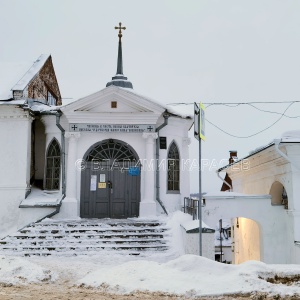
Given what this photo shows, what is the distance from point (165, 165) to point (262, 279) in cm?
909

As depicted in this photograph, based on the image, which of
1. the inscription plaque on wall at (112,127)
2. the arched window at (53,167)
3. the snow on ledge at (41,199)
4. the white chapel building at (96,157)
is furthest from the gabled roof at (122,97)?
the snow on ledge at (41,199)

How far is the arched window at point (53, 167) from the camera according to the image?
619 inches

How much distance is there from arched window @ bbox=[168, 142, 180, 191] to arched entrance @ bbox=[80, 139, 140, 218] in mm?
1314

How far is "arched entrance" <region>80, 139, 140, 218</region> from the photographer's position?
595 inches

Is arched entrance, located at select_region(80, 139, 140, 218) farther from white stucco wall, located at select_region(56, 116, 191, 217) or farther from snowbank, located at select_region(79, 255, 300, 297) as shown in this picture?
snowbank, located at select_region(79, 255, 300, 297)

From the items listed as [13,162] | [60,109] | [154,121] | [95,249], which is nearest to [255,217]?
[154,121]

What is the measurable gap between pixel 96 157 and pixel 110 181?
1030mm

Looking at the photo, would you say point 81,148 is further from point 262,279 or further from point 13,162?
point 262,279

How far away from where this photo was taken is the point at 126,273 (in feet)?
24.6

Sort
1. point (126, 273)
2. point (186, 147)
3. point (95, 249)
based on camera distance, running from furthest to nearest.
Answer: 1. point (186, 147)
2. point (95, 249)
3. point (126, 273)

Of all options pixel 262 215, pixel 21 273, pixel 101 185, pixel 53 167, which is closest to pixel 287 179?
pixel 262 215

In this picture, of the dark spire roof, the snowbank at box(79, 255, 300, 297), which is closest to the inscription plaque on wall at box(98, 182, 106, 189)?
the dark spire roof

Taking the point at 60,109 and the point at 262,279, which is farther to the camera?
the point at 60,109

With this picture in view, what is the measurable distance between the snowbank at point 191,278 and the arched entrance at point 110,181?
23.4 feet
